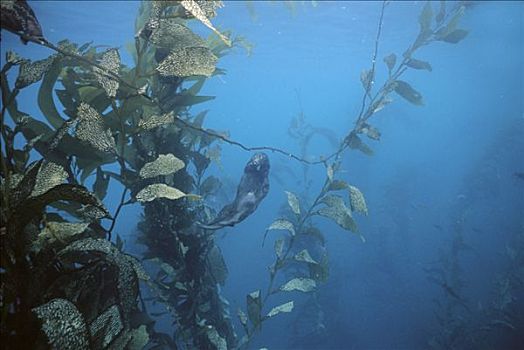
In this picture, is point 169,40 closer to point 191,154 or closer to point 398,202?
point 191,154

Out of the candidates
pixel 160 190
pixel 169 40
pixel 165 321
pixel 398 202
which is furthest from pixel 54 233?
pixel 398 202

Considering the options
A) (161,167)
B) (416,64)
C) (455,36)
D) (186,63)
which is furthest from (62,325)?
(455,36)

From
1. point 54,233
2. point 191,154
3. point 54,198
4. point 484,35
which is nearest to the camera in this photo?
point 54,198

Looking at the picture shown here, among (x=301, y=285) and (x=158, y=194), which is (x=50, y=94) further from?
(x=301, y=285)

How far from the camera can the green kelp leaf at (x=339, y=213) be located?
3.08 metres

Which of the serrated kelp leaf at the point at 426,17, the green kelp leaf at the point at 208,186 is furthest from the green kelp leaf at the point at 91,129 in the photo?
the serrated kelp leaf at the point at 426,17

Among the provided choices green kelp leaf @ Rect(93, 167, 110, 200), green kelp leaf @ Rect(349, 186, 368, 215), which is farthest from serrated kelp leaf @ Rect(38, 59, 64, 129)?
green kelp leaf @ Rect(349, 186, 368, 215)

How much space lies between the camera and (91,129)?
1.72 m

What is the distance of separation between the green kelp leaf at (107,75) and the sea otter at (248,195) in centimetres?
96

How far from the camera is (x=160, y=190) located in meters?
1.75

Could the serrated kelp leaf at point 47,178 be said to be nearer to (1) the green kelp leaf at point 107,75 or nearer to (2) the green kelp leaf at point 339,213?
(1) the green kelp leaf at point 107,75

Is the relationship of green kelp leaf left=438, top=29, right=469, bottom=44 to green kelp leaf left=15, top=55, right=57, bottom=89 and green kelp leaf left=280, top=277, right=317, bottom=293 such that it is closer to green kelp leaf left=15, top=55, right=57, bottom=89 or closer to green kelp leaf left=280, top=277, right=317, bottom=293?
green kelp leaf left=280, top=277, right=317, bottom=293

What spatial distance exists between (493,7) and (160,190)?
2720 centimetres

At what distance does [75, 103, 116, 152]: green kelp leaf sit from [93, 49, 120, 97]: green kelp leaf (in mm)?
138
